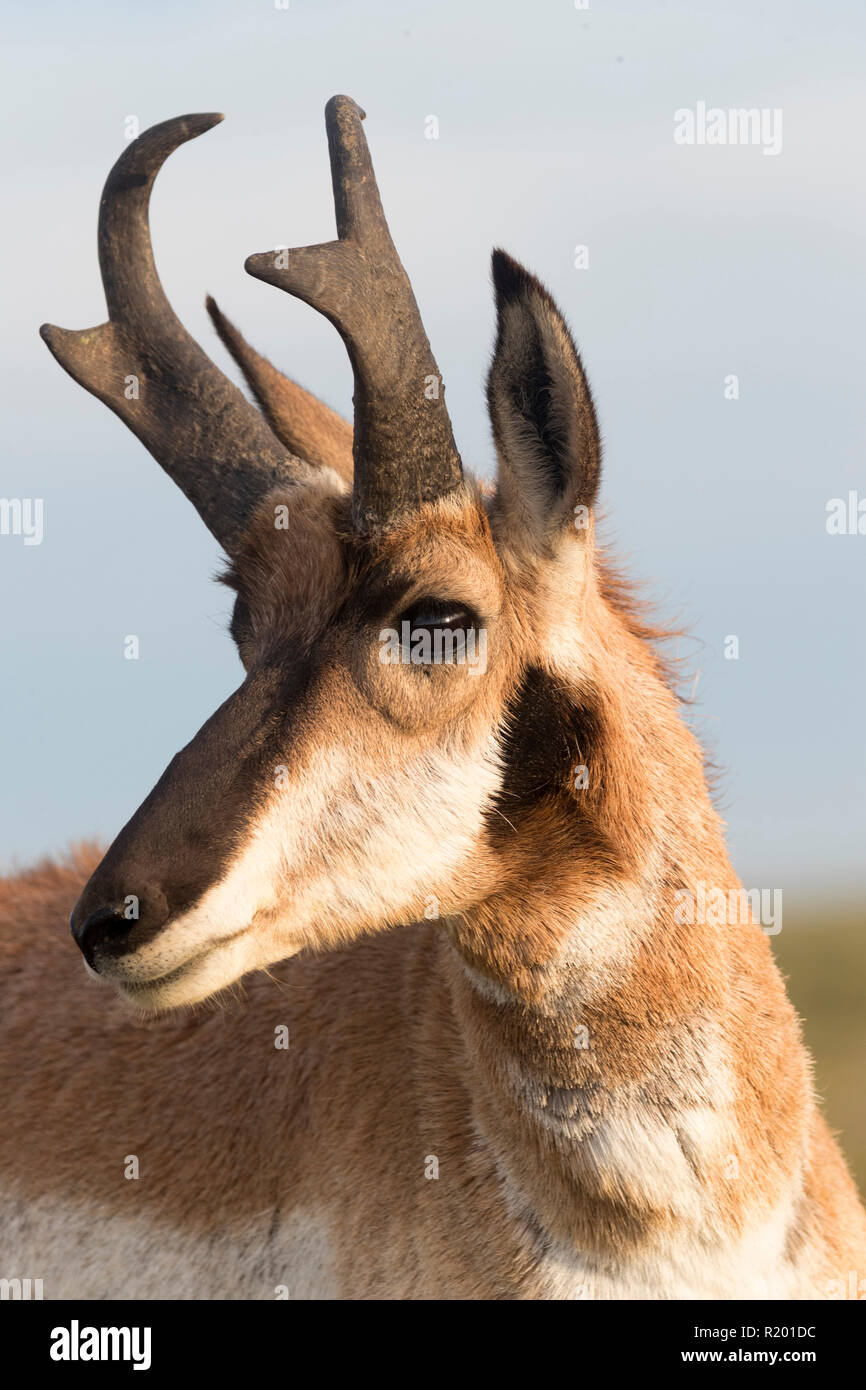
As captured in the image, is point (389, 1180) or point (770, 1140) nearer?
point (770, 1140)

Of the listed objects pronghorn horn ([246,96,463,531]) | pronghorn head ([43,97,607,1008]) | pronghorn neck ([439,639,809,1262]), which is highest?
pronghorn horn ([246,96,463,531])

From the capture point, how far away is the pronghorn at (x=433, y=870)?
545 cm

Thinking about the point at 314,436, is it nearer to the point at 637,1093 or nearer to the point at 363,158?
Result: the point at 363,158

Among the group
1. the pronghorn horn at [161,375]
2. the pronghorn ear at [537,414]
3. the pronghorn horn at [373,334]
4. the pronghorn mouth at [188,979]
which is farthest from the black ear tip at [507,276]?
the pronghorn mouth at [188,979]

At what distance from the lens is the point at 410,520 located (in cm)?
570

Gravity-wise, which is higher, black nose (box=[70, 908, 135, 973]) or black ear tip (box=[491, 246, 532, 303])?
black ear tip (box=[491, 246, 532, 303])

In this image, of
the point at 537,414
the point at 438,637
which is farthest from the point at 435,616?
the point at 537,414

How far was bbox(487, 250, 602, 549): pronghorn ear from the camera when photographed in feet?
18.2

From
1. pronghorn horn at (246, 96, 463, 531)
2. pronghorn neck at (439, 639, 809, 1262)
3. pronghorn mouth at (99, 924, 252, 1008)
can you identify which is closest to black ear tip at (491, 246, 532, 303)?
pronghorn horn at (246, 96, 463, 531)

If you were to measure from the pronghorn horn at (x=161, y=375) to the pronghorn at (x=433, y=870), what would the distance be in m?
0.02

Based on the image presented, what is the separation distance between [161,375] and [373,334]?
1.57 metres

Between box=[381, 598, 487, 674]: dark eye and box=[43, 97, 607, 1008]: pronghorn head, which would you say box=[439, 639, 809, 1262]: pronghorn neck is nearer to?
box=[43, 97, 607, 1008]: pronghorn head

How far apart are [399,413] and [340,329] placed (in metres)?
0.38
